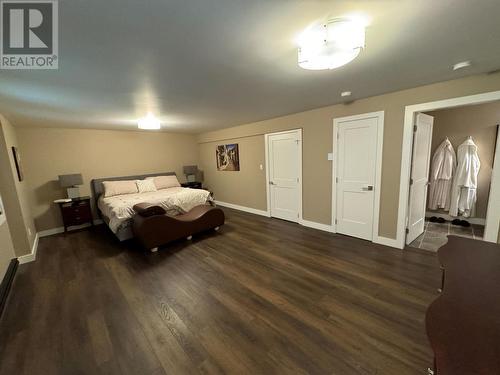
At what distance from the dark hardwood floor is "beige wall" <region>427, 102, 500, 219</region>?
2.18m

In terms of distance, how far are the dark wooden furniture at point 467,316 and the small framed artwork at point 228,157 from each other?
14.8 feet

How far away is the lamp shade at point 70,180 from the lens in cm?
406

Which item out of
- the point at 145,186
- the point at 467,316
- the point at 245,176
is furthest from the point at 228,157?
the point at 467,316

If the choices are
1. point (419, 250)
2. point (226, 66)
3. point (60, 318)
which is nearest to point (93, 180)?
point (60, 318)

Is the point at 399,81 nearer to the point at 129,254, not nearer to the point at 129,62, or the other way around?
the point at 129,62

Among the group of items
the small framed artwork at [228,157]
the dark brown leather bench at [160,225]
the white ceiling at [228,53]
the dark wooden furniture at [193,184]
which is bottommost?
the dark brown leather bench at [160,225]

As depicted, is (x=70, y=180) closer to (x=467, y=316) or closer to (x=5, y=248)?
(x=5, y=248)

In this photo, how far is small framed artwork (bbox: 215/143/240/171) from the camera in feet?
17.4

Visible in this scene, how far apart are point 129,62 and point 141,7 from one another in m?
0.73

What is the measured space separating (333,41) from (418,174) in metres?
2.79

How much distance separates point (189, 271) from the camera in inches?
102

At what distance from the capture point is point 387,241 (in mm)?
3049

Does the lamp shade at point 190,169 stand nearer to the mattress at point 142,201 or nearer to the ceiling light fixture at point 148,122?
the mattress at point 142,201

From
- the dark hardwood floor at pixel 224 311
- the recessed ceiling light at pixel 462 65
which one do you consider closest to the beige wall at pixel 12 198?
the dark hardwood floor at pixel 224 311
